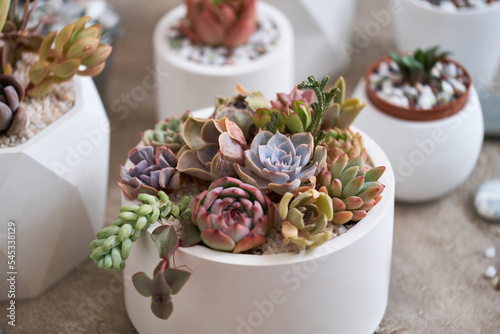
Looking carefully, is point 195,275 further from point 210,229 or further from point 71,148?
point 71,148

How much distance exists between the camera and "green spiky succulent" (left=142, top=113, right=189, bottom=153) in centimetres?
120

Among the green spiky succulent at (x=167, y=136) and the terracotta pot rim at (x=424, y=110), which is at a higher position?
the green spiky succulent at (x=167, y=136)

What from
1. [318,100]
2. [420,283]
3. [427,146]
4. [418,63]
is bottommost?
[420,283]

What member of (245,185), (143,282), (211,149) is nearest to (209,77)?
(211,149)

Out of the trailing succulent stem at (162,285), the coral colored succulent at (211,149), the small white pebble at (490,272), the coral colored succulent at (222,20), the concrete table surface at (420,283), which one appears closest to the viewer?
the trailing succulent stem at (162,285)

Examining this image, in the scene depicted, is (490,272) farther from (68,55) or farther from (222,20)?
(68,55)

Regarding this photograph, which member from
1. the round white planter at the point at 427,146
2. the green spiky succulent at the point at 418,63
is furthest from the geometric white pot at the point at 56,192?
the green spiky succulent at the point at 418,63

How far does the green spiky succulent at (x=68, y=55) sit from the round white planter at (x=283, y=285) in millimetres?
415

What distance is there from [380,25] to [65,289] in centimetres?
155

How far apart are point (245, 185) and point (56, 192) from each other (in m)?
0.45

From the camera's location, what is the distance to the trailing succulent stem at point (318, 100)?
1025mm

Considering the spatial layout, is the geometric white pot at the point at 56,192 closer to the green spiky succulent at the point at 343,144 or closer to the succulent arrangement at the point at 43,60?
the succulent arrangement at the point at 43,60

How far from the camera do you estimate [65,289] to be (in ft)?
4.51

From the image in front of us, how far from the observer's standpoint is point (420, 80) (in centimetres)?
159
